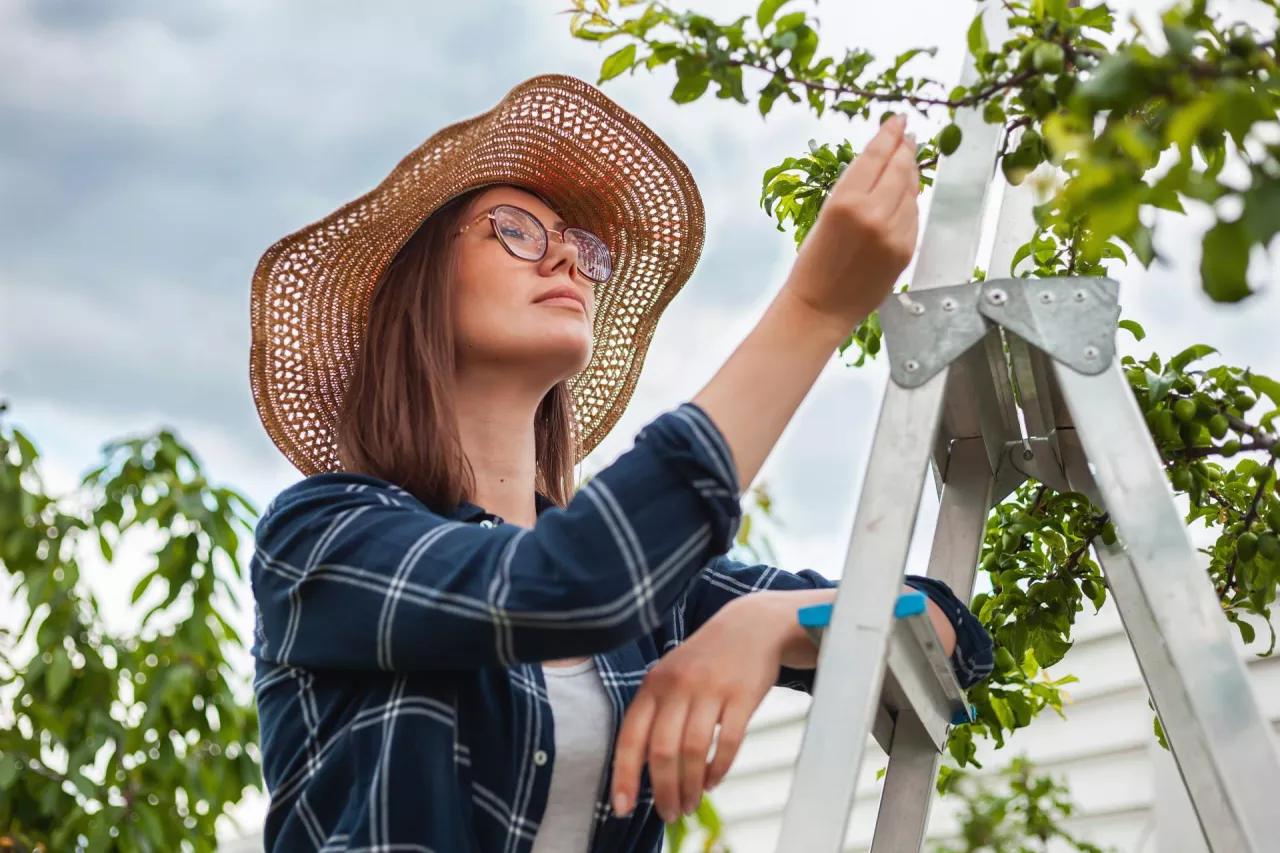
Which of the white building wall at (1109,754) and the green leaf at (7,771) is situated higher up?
the white building wall at (1109,754)

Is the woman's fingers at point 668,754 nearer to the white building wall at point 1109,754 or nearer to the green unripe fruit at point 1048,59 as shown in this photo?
the green unripe fruit at point 1048,59

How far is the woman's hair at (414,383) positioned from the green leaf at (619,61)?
18.1 inches

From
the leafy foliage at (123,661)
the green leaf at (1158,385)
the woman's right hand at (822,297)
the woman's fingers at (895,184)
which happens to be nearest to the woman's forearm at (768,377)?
the woman's right hand at (822,297)

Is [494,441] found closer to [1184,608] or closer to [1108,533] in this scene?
[1108,533]

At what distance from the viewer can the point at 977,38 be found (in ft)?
3.78

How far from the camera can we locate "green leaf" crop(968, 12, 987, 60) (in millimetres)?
1148

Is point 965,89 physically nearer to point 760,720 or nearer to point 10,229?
point 760,720

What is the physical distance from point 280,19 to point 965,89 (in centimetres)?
596

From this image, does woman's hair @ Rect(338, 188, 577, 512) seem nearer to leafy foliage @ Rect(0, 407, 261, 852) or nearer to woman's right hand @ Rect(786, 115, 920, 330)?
woman's right hand @ Rect(786, 115, 920, 330)

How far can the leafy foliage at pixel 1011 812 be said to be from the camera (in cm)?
308

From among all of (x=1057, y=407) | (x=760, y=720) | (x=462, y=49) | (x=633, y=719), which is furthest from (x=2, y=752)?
(x=462, y=49)

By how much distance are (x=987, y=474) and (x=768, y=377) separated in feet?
1.46

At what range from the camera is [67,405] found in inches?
287

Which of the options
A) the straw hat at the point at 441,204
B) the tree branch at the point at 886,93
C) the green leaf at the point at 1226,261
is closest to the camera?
the green leaf at the point at 1226,261
